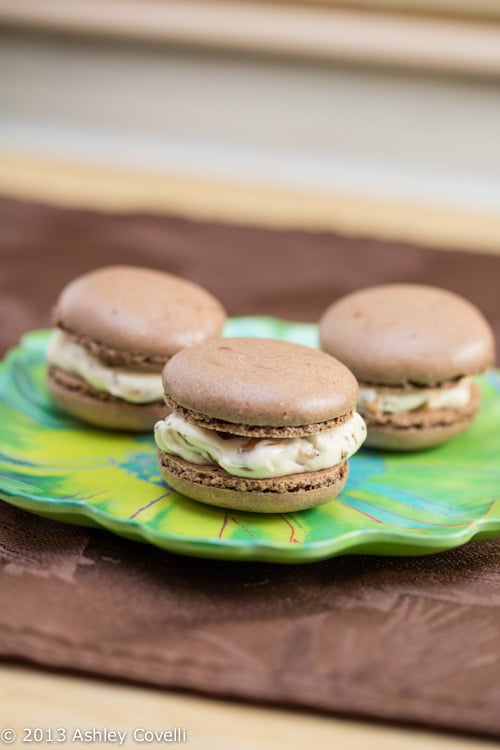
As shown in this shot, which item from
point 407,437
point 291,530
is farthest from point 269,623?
point 407,437

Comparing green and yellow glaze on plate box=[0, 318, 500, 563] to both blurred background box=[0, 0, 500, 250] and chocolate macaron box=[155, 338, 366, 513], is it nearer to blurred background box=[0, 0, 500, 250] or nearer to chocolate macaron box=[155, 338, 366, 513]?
chocolate macaron box=[155, 338, 366, 513]

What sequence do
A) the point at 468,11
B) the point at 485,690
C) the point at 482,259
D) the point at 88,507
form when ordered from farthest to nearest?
the point at 468,11, the point at 482,259, the point at 88,507, the point at 485,690

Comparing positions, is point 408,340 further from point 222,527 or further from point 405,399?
point 222,527

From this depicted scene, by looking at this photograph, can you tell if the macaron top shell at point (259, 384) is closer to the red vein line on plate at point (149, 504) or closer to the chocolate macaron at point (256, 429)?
the chocolate macaron at point (256, 429)

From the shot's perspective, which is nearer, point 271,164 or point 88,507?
point 88,507

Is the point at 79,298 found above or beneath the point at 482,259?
above

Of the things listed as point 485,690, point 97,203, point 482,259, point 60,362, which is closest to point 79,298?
point 60,362

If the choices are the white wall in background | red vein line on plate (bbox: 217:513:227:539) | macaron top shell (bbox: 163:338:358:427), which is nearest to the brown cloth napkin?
red vein line on plate (bbox: 217:513:227:539)

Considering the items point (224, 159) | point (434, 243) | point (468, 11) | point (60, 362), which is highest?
point (468, 11)

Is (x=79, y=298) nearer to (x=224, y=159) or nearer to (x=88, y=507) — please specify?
(x=88, y=507)
